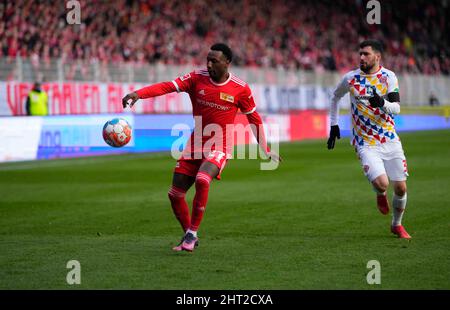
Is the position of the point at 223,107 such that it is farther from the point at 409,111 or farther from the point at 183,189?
the point at 409,111

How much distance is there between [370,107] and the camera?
10344mm

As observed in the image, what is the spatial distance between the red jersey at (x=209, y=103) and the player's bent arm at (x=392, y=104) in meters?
1.55

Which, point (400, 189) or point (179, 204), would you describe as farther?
point (400, 189)

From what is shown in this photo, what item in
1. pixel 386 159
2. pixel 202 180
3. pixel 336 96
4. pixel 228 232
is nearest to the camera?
pixel 202 180

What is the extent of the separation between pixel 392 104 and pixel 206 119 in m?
2.10

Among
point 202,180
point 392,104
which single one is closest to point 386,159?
point 392,104

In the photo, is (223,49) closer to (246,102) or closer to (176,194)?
(246,102)

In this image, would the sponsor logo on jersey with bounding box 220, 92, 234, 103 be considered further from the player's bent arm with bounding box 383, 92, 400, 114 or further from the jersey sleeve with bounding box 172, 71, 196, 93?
the player's bent arm with bounding box 383, 92, 400, 114

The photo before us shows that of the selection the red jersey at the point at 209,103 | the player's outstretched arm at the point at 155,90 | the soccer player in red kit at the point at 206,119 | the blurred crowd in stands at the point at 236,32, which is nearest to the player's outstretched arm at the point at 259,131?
the soccer player in red kit at the point at 206,119

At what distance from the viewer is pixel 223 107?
9688mm

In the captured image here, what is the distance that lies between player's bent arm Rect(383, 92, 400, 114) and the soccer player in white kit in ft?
0.04

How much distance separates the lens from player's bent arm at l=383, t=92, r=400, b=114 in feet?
32.6
